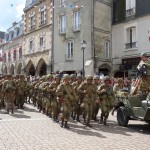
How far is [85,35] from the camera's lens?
28.4m

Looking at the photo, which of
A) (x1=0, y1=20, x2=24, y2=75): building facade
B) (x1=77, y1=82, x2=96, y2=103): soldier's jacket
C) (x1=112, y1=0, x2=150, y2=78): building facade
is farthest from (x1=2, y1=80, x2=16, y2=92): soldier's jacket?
(x1=0, y1=20, x2=24, y2=75): building facade

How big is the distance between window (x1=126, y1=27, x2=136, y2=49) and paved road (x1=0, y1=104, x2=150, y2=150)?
1502 centimetres

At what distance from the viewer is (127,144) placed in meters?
8.37

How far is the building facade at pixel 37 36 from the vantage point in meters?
33.9

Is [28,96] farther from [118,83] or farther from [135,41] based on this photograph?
[135,41]

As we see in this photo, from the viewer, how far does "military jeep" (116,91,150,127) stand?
9.92 metres

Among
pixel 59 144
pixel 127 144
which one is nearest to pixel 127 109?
pixel 127 144

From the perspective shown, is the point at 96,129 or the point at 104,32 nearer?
the point at 96,129

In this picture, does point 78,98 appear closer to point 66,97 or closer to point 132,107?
point 66,97

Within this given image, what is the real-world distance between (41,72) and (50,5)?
25.2ft

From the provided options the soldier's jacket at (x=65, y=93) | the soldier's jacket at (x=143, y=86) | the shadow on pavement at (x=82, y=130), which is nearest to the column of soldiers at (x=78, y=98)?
the soldier's jacket at (x=65, y=93)

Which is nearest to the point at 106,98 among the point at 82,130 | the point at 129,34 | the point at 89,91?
the point at 89,91

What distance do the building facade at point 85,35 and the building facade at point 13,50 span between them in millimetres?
10192

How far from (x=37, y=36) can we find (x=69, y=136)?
27851mm
